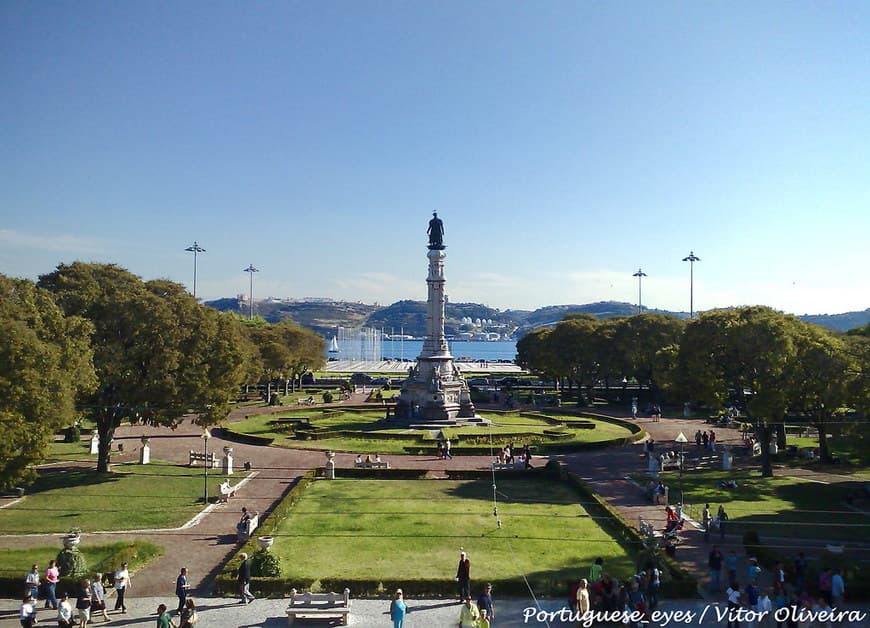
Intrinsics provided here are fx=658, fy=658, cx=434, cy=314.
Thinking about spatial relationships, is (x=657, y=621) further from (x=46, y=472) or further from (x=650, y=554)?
(x=46, y=472)

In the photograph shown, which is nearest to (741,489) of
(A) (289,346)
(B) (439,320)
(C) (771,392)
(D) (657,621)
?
(C) (771,392)

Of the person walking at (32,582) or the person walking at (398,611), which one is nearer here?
the person walking at (398,611)

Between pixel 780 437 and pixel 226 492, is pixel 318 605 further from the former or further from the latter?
pixel 780 437

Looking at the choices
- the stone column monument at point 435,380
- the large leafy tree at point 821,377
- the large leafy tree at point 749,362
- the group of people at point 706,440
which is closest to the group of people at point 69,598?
the large leafy tree at point 749,362

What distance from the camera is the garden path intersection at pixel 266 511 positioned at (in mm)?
18141

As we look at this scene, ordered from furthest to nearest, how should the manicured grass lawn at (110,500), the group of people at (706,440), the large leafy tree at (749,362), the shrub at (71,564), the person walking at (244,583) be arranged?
the group of people at (706,440)
the large leafy tree at (749,362)
the manicured grass lawn at (110,500)
the shrub at (71,564)
the person walking at (244,583)

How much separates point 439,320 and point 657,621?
46.4m

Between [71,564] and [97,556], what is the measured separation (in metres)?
2.89

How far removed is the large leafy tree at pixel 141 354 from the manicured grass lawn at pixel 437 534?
31.0ft

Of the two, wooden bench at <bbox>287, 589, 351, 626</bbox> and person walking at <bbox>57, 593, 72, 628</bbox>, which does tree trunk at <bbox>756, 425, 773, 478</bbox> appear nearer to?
wooden bench at <bbox>287, 589, 351, 626</bbox>

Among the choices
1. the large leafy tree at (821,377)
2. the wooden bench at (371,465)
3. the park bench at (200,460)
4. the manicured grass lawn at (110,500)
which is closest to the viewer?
the manicured grass lawn at (110,500)

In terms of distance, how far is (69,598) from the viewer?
1942 centimetres

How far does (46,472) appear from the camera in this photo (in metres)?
36.0

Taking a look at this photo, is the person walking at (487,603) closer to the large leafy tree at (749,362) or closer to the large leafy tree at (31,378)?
the large leafy tree at (31,378)
